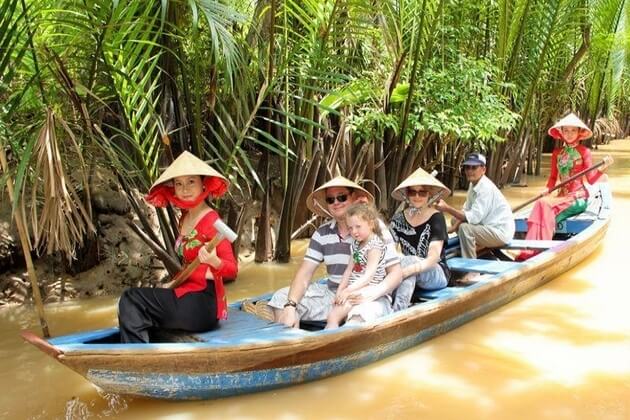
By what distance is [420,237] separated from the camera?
15.2ft

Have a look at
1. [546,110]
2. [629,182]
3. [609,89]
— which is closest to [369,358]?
[546,110]

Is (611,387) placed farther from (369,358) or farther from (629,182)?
(629,182)

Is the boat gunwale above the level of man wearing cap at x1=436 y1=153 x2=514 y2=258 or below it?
below

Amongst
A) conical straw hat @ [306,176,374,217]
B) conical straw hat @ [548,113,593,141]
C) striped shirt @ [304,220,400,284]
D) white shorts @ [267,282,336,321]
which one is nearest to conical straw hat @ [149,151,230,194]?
conical straw hat @ [306,176,374,217]

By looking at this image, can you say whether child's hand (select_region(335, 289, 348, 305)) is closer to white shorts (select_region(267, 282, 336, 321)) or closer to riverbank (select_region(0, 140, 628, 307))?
white shorts (select_region(267, 282, 336, 321))

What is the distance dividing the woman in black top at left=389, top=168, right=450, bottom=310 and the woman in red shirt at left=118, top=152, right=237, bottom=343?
1.31 metres

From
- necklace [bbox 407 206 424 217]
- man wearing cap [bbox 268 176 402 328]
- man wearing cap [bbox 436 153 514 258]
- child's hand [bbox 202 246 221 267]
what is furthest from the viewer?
man wearing cap [bbox 436 153 514 258]

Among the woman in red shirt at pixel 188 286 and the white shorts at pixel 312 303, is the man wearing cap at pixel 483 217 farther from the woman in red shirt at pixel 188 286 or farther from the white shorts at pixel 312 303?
the woman in red shirt at pixel 188 286

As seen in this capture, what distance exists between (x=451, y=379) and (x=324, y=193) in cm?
136

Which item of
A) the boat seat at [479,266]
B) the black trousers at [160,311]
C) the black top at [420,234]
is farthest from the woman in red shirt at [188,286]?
the boat seat at [479,266]

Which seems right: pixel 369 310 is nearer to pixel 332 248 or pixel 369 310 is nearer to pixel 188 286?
pixel 332 248

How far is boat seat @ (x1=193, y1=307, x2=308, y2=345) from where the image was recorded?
3.49 meters

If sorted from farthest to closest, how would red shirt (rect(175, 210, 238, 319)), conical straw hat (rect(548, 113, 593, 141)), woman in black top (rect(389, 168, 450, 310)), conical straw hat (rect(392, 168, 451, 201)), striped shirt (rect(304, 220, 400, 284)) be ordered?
conical straw hat (rect(548, 113, 593, 141)) < conical straw hat (rect(392, 168, 451, 201)) < woman in black top (rect(389, 168, 450, 310)) < striped shirt (rect(304, 220, 400, 284)) < red shirt (rect(175, 210, 238, 319))

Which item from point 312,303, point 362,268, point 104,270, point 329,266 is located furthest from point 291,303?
point 104,270
